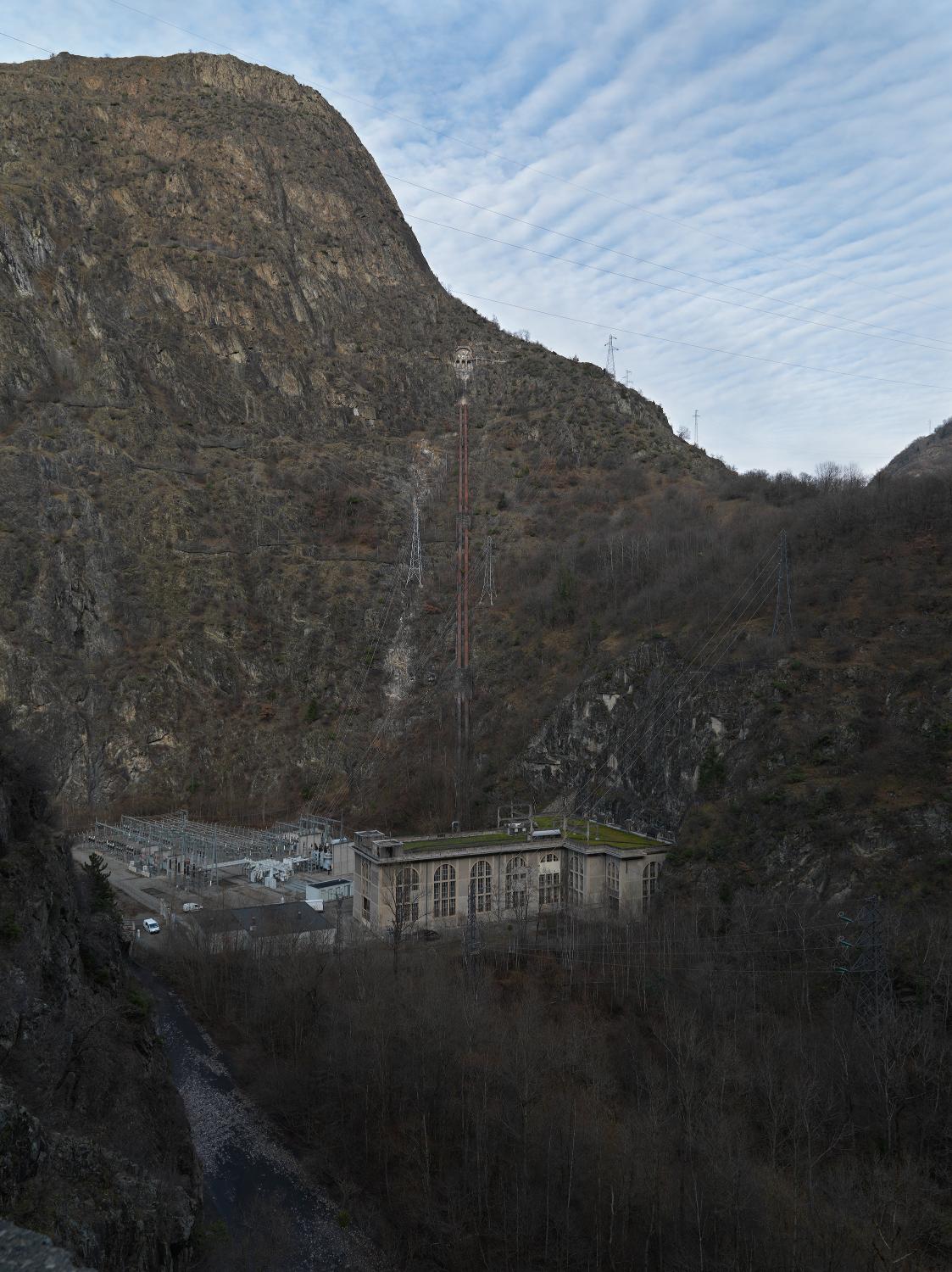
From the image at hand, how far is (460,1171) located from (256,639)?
51.3 meters

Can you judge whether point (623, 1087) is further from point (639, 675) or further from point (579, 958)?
point (639, 675)

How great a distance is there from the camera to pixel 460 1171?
23.0m

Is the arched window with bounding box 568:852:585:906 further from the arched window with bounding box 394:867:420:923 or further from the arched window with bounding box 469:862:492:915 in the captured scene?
the arched window with bounding box 394:867:420:923

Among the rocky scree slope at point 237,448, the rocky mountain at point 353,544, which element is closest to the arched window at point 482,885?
the rocky mountain at point 353,544

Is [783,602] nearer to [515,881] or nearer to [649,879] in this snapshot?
[649,879]

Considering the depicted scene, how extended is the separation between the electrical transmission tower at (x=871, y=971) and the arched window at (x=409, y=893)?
19.1m

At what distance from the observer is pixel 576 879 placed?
40750 millimetres

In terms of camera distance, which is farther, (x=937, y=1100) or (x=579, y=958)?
(x=579, y=958)

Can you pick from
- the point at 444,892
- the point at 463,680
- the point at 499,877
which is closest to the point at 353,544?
the point at 463,680

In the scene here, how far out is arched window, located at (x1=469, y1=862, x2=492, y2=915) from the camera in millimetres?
40375

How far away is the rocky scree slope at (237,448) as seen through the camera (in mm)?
63156

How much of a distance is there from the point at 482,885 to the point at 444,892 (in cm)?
183

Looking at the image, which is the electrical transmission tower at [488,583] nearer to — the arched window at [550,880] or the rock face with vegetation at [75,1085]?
the arched window at [550,880]

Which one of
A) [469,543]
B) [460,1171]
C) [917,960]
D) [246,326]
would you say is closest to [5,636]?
[469,543]
